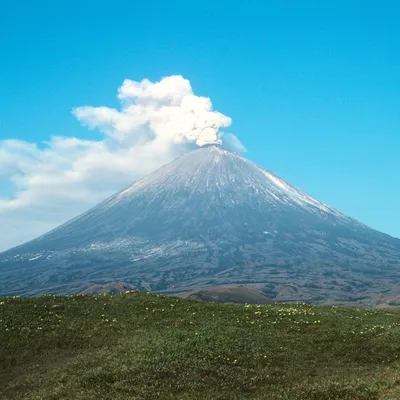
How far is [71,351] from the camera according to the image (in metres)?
30.5

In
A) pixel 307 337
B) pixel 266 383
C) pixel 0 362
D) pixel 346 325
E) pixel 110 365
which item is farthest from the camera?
pixel 346 325

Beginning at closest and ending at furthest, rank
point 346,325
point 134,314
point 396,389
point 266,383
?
point 396,389 → point 266,383 → point 346,325 → point 134,314

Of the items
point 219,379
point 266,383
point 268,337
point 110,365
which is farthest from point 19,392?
point 268,337

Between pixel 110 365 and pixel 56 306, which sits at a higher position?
pixel 56 306

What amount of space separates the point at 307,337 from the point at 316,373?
5251mm

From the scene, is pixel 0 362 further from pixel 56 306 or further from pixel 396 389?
pixel 396 389

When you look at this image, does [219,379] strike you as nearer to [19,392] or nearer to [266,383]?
[266,383]

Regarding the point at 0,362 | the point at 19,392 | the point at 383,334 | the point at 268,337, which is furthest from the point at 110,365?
the point at 383,334

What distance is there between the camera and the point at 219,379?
82.6 feet

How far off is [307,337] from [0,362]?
19146mm

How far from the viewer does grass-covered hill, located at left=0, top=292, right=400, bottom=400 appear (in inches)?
935

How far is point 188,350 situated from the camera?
2853 centimetres

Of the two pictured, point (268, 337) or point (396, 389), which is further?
point (268, 337)

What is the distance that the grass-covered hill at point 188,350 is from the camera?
23.8 metres
